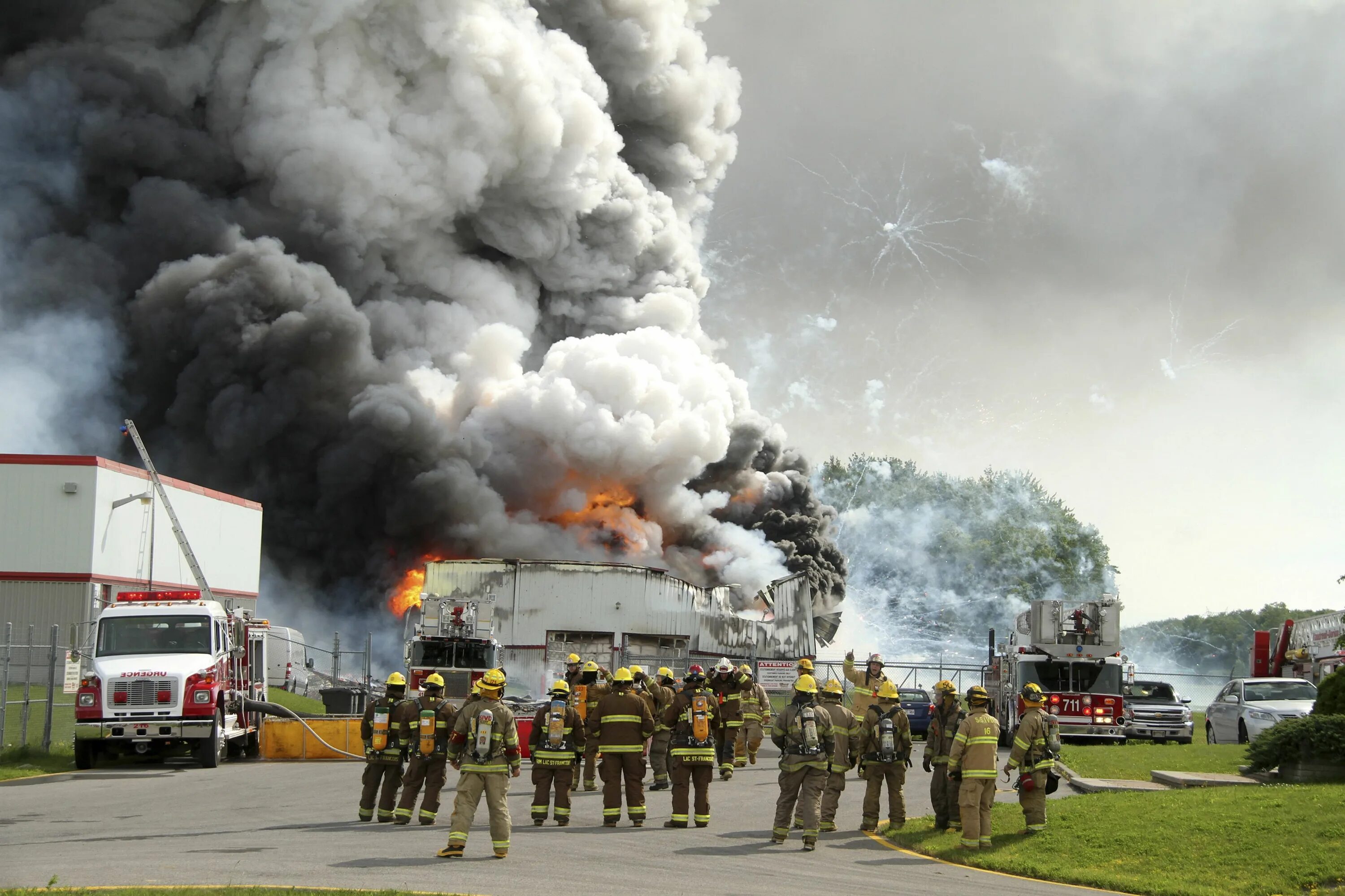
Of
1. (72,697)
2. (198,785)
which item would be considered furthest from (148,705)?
(72,697)

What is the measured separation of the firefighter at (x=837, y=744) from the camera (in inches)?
567

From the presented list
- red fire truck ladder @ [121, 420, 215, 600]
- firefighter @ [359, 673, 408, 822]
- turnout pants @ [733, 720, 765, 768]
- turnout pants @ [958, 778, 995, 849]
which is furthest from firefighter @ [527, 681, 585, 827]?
red fire truck ladder @ [121, 420, 215, 600]

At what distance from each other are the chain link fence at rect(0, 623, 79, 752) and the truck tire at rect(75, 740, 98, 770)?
0.86 m

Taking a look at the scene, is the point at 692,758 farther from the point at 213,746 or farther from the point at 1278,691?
the point at 1278,691

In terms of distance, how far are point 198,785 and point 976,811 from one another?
1165 cm

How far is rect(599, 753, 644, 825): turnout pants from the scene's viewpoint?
15.0 meters

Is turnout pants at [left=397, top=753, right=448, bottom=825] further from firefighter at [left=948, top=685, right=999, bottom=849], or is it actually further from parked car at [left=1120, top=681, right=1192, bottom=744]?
parked car at [left=1120, top=681, right=1192, bottom=744]

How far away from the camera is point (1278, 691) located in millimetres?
26938

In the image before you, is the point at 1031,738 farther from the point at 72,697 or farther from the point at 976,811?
the point at 72,697

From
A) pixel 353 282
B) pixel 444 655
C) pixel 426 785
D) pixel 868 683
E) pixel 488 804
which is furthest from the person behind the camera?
pixel 353 282

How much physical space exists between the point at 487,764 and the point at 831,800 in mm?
4126

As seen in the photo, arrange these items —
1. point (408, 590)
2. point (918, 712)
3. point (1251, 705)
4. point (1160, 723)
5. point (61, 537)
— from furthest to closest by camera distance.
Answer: point (408, 590) < point (61, 537) < point (918, 712) < point (1160, 723) < point (1251, 705)

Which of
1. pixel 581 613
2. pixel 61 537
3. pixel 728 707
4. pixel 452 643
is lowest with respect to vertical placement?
pixel 728 707

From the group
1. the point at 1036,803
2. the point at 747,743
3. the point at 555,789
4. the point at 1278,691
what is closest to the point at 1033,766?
the point at 1036,803
